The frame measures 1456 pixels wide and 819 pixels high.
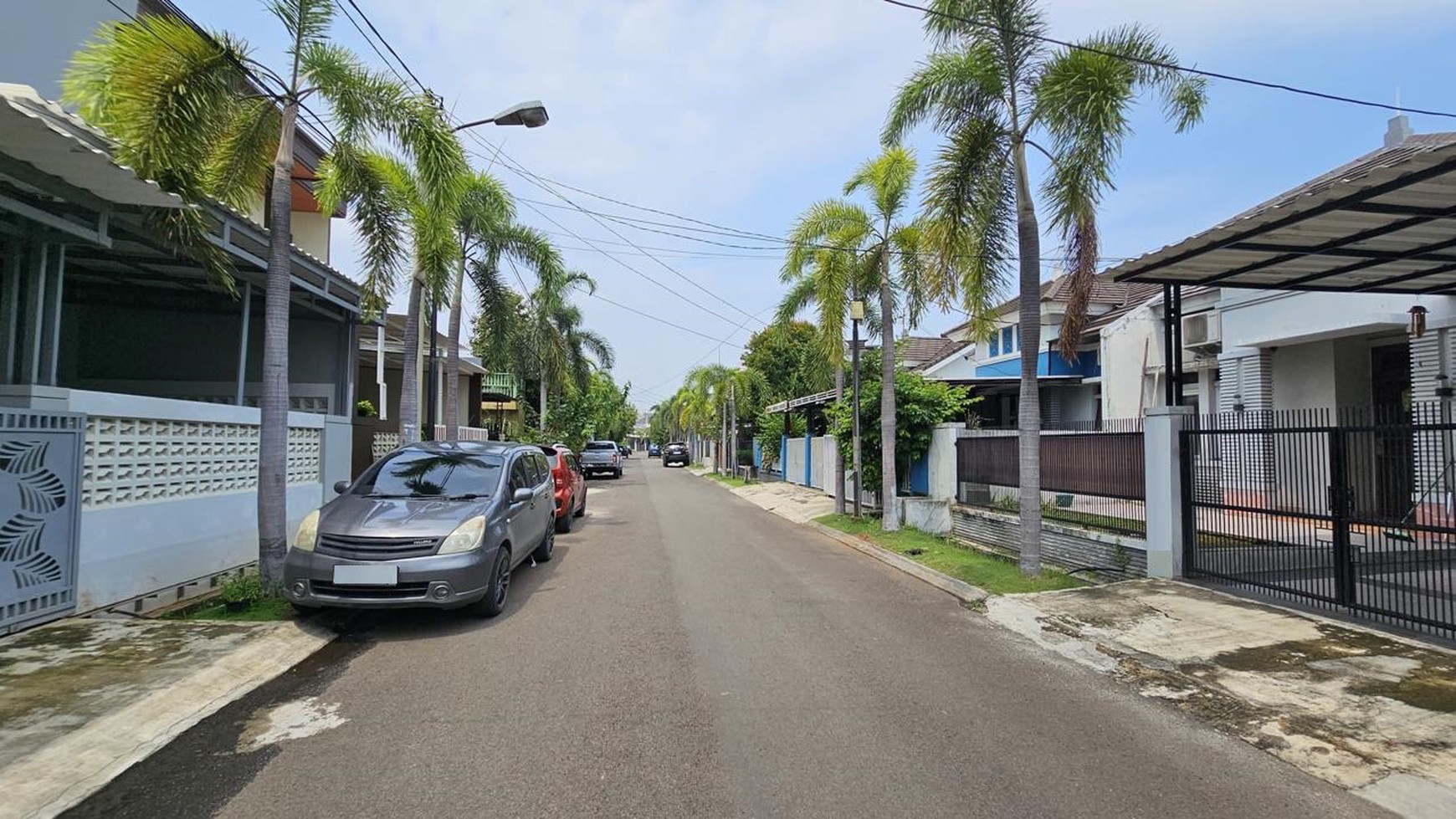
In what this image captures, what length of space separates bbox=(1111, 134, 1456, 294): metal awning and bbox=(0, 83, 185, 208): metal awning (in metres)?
9.43

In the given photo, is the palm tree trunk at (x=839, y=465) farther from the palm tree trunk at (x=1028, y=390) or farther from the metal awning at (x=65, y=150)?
the metal awning at (x=65, y=150)

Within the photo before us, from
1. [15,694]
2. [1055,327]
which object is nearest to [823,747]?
[15,694]

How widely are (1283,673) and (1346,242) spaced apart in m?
5.03

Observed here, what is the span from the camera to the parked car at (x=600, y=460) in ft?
111

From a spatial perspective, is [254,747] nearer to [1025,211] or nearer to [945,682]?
[945,682]

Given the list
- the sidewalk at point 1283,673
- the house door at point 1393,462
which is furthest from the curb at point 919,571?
the house door at point 1393,462

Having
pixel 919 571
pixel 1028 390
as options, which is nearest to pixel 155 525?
pixel 919 571

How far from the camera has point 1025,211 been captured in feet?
30.7

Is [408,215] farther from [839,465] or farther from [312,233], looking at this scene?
[839,465]

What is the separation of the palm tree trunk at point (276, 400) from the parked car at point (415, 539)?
0.43 meters

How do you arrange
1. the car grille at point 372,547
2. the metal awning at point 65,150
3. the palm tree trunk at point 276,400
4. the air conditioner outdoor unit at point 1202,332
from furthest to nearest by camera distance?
the air conditioner outdoor unit at point 1202,332 < the palm tree trunk at point 276,400 < the car grille at point 372,547 < the metal awning at point 65,150

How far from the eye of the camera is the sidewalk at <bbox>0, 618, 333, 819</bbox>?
3830 mm

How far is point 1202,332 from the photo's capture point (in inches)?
656

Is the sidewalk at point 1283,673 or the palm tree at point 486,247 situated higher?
the palm tree at point 486,247
